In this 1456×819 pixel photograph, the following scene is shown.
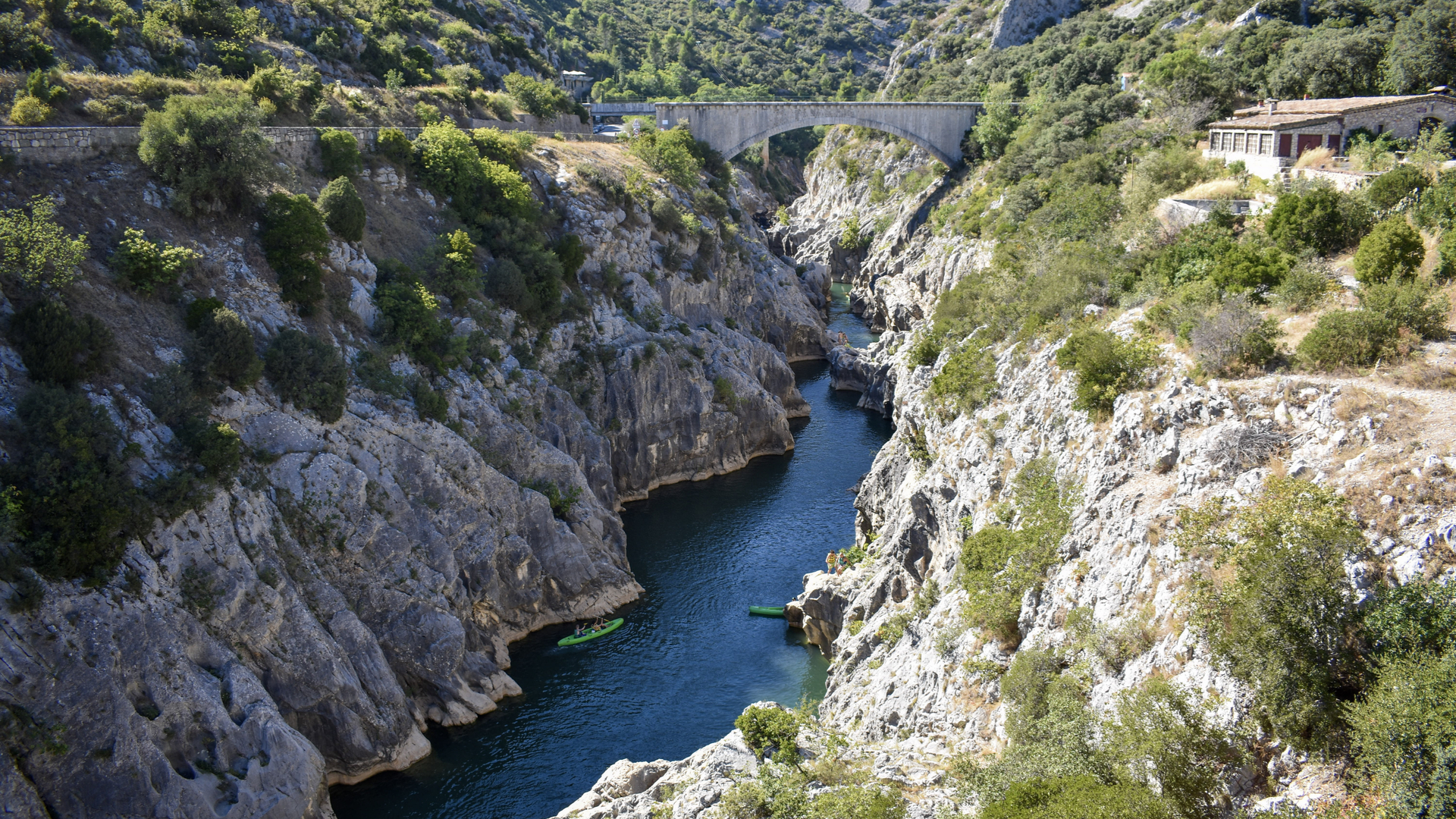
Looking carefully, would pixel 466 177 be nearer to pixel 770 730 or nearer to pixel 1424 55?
pixel 770 730

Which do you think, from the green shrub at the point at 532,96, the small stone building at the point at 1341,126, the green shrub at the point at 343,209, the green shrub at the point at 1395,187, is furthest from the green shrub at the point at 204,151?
the small stone building at the point at 1341,126

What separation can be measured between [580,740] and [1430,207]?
35729 mm

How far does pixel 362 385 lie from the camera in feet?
129

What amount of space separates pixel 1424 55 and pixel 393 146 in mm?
59703

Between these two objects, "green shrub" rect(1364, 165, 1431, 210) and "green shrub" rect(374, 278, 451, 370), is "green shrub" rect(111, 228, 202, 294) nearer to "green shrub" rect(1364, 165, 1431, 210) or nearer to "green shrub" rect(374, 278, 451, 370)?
"green shrub" rect(374, 278, 451, 370)

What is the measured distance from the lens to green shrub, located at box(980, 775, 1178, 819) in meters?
17.5

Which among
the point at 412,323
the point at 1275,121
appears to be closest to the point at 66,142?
the point at 412,323

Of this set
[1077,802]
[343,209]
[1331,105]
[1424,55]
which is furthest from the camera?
[1424,55]

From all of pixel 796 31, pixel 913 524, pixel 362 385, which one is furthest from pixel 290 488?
pixel 796 31

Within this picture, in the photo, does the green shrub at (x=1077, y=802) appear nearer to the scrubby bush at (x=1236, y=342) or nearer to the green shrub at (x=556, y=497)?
the scrubby bush at (x=1236, y=342)

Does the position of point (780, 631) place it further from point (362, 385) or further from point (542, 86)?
point (542, 86)

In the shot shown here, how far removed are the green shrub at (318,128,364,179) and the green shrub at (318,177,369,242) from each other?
4156 mm

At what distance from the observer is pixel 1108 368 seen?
98.9ft

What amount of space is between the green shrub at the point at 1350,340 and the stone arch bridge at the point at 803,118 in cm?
6897
